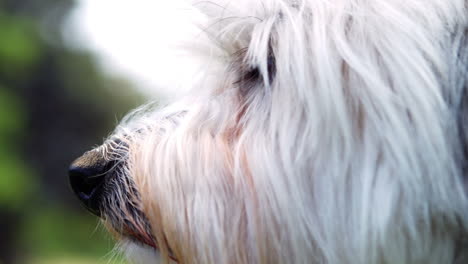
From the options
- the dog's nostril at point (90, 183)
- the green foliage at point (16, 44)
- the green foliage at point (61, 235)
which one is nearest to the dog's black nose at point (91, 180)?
the dog's nostril at point (90, 183)

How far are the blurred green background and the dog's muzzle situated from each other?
19.5 metres

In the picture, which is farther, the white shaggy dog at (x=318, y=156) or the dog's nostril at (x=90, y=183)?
the dog's nostril at (x=90, y=183)

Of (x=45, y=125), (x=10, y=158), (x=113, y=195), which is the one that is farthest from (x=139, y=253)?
(x=45, y=125)

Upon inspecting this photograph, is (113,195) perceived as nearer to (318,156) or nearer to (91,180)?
(91,180)

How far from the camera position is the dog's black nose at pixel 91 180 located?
9.01 feet

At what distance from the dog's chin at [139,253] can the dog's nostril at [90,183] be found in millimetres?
187

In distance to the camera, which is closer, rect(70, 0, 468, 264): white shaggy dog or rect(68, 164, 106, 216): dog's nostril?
rect(70, 0, 468, 264): white shaggy dog

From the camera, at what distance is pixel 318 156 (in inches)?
94.3

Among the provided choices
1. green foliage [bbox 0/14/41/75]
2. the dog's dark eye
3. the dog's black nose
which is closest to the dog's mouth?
the dog's black nose

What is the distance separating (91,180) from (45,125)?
92.4 feet

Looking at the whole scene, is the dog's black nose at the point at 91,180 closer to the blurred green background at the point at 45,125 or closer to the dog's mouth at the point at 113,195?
the dog's mouth at the point at 113,195

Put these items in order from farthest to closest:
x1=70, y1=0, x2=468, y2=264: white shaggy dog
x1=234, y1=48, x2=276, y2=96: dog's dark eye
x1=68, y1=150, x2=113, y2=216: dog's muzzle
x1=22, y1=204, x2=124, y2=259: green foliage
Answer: x1=22, y1=204, x2=124, y2=259: green foliage
x1=68, y1=150, x2=113, y2=216: dog's muzzle
x1=234, y1=48, x2=276, y2=96: dog's dark eye
x1=70, y1=0, x2=468, y2=264: white shaggy dog

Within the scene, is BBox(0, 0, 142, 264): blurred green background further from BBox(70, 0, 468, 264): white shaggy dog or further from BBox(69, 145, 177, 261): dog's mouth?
BBox(70, 0, 468, 264): white shaggy dog

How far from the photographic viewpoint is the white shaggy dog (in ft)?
7.23
